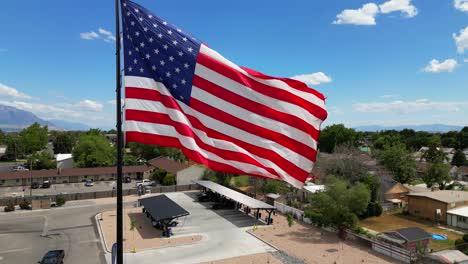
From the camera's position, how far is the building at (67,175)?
57.4 meters

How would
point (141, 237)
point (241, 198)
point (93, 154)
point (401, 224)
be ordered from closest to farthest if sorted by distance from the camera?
point (141, 237)
point (401, 224)
point (241, 198)
point (93, 154)

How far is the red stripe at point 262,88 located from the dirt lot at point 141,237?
2104 cm

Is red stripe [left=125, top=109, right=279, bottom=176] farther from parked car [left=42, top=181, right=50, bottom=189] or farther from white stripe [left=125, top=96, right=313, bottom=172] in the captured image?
parked car [left=42, top=181, right=50, bottom=189]

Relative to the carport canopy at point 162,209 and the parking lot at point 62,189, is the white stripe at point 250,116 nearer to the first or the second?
the carport canopy at point 162,209

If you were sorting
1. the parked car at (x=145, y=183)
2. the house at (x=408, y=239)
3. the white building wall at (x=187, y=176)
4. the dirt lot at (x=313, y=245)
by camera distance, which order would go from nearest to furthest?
the dirt lot at (x=313, y=245), the house at (x=408, y=239), the white building wall at (x=187, y=176), the parked car at (x=145, y=183)

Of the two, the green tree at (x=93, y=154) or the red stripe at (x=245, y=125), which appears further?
the green tree at (x=93, y=154)

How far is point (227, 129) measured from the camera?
7742 millimetres

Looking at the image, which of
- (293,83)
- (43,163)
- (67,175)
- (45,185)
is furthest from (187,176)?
(293,83)

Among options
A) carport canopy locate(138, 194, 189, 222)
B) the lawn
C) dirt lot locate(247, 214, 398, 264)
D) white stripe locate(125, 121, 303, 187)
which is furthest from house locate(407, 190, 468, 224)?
white stripe locate(125, 121, 303, 187)

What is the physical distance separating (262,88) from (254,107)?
0.45 meters

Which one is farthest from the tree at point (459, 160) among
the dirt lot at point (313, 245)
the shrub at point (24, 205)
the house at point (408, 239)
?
the shrub at point (24, 205)

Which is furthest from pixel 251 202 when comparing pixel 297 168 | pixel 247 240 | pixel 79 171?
pixel 79 171

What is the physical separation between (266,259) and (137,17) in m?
19.9

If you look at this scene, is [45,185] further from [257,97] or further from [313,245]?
[257,97]
